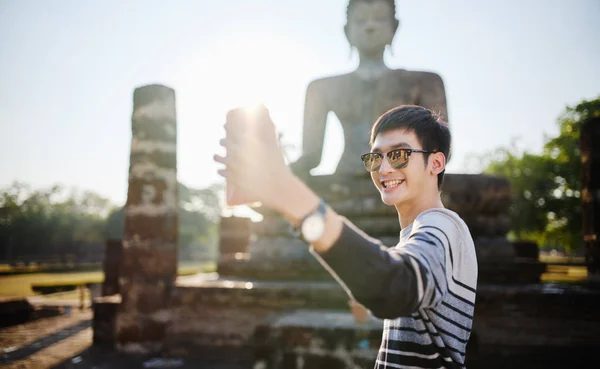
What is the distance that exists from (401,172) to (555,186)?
29401mm

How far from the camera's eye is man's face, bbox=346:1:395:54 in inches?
224

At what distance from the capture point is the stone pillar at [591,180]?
18.4 feet

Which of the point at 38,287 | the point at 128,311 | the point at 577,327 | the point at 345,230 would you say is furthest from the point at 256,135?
the point at 38,287

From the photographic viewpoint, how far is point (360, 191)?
4.78 m

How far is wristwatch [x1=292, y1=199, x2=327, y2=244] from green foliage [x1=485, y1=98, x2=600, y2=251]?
85.1 ft

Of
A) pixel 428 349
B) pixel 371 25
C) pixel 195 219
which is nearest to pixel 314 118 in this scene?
pixel 371 25

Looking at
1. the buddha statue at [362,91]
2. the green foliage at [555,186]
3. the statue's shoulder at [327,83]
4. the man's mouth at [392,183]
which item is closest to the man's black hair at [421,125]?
the man's mouth at [392,183]

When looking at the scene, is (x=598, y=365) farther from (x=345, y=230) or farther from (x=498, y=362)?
(x=345, y=230)

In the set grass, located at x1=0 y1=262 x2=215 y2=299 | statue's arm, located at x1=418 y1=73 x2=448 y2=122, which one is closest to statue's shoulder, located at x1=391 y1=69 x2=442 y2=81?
statue's arm, located at x1=418 y1=73 x2=448 y2=122

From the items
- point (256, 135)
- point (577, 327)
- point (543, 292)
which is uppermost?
point (256, 135)

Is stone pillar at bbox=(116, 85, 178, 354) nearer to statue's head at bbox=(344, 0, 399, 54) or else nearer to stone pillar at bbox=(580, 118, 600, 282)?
statue's head at bbox=(344, 0, 399, 54)

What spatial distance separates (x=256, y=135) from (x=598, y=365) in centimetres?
412

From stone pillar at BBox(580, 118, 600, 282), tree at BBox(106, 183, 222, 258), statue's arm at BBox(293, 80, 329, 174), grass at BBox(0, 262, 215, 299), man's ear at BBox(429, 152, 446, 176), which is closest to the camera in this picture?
man's ear at BBox(429, 152, 446, 176)

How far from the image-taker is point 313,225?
833 mm
